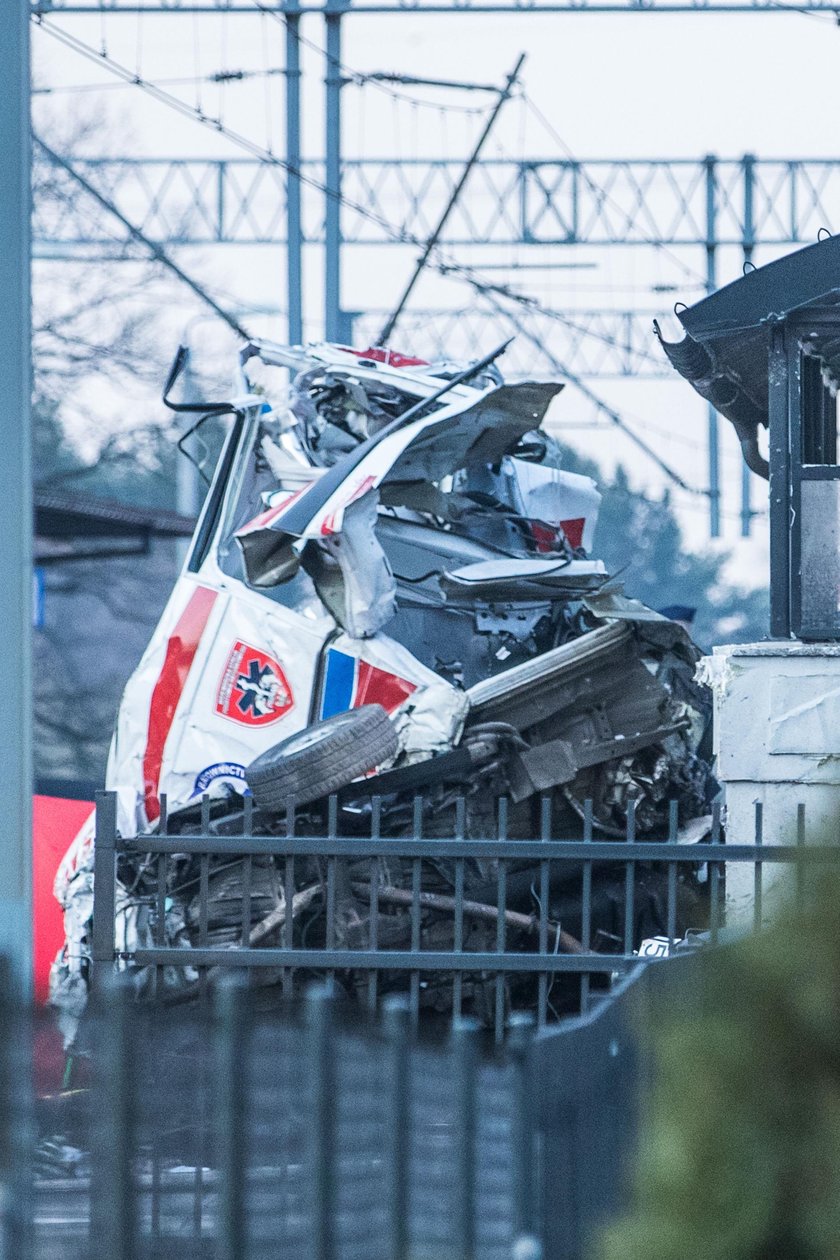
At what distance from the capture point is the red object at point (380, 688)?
7.34 metres

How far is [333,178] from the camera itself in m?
18.9

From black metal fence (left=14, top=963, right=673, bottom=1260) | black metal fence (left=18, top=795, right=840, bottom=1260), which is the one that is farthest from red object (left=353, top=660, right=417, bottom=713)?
black metal fence (left=14, top=963, right=673, bottom=1260)

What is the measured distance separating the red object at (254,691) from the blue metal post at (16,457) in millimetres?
2368

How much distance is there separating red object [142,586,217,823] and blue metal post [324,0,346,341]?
10834mm

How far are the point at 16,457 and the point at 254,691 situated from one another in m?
2.59

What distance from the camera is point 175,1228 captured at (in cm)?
342

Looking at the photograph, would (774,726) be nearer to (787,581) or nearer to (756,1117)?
(787,581)

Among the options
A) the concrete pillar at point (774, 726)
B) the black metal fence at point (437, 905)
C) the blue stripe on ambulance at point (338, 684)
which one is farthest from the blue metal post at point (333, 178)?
the concrete pillar at point (774, 726)

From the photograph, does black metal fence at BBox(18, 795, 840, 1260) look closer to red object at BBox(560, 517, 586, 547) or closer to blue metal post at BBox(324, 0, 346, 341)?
red object at BBox(560, 517, 586, 547)

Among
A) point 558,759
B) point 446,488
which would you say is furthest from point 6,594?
point 446,488

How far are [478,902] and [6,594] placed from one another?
7.92ft

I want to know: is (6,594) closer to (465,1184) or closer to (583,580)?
(465,1184)

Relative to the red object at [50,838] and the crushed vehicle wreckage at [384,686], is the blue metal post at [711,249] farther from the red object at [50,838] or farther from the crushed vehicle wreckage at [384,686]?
the red object at [50,838]

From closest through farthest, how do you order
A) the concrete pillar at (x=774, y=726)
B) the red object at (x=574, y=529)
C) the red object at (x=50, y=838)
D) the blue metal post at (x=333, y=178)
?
the concrete pillar at (x=774, y=726) < the red object at (x=50, y=838) < the red object at (x=574, y=529) < the blue metal post at (x=333, y=178)
